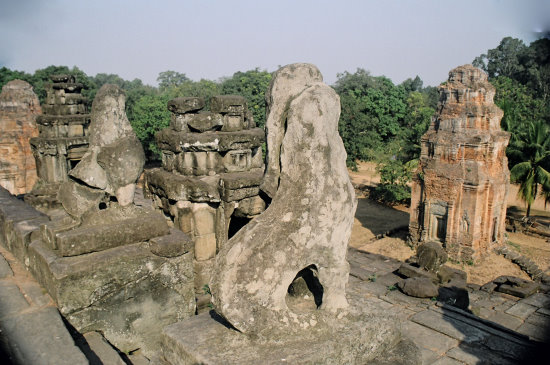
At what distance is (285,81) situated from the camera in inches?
128

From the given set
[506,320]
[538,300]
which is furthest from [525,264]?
[506,320]

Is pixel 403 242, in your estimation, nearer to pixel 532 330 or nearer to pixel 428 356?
pixel 532 330

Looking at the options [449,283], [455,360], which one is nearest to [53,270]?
[455,360]

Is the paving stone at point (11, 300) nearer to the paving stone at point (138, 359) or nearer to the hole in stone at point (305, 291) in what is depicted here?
the paving stone at point (138, 359)

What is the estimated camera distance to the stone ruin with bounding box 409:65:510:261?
14.0 meters

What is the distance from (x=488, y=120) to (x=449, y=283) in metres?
6.32

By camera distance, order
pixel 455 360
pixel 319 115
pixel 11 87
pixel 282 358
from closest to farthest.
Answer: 1. pixel 282 358
2. pixel 319 115
3. pixel 455 360
4. pixel 11 87

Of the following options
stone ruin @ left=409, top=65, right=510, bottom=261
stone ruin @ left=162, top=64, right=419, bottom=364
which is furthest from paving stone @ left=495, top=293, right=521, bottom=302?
stone ruin @ left=162, top=64, right=419, bottom=364

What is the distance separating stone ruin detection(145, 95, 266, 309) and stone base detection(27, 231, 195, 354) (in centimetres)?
315

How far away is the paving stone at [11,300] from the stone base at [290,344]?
138 cm

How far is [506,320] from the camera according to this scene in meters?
8.62

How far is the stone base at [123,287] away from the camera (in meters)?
3.90

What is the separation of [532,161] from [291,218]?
56.4 feet

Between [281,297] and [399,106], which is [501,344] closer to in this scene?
[281,297]
